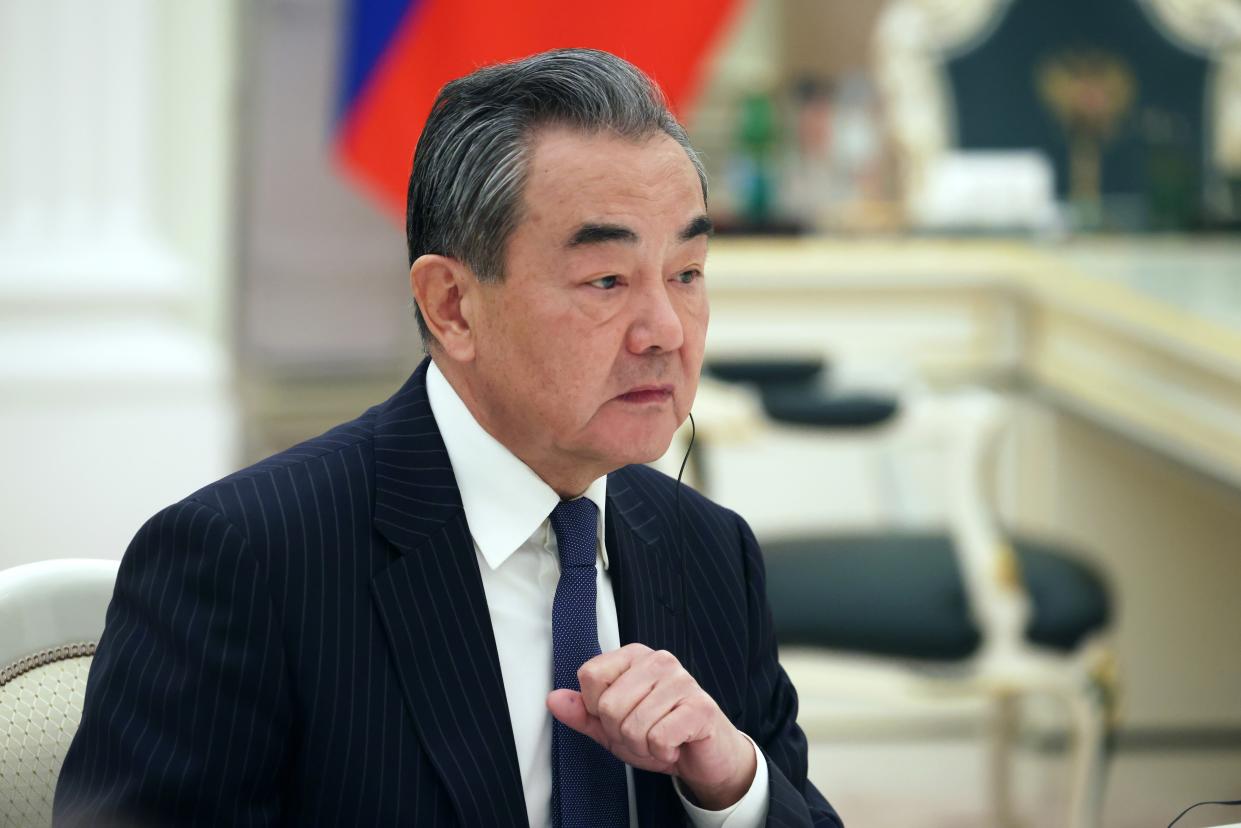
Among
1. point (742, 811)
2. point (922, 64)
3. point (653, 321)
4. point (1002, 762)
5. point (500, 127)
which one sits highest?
point (922, 64)

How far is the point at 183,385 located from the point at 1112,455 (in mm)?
2122

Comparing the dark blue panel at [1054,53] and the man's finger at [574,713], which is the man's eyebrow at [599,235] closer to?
the man's finger at [574,713]

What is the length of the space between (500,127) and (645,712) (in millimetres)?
391

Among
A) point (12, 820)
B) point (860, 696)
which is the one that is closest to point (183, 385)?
point (860, 696)

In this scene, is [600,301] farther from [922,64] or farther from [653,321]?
[922,64]

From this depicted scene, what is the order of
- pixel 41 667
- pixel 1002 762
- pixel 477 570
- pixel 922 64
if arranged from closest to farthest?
pixel 477 570 < pixel 41 667 < pixel 1002 762 < pixel 922 64

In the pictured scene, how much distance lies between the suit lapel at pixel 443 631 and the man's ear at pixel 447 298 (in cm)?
8

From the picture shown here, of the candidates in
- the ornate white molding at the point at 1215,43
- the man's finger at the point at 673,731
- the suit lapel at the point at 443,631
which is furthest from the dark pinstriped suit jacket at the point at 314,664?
the ornate white molding at the point at 1215,43

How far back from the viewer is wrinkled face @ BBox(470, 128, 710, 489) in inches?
43.6

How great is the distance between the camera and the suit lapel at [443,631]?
111cm

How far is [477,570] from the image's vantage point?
46.2 inches

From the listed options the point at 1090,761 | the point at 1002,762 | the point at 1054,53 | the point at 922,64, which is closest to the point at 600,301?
the point at 1090,761

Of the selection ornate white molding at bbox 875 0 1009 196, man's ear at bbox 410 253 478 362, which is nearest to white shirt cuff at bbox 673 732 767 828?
man's ear at bbox 410 253 478 362

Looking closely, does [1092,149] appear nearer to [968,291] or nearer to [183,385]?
[968,291]
